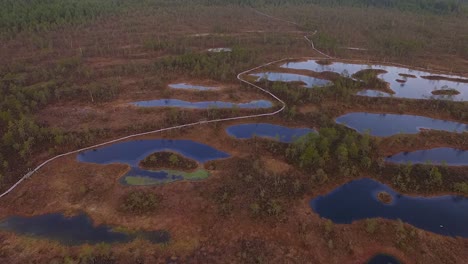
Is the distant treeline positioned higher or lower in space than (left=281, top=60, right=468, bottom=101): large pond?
higher

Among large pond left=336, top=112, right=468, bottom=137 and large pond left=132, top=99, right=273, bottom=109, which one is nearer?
large pond left=336, top=112, right=468, bottom=137

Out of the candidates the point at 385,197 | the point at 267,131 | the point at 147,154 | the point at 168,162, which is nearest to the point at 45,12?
the point at 147,154

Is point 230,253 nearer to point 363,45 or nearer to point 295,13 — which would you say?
point 363,45

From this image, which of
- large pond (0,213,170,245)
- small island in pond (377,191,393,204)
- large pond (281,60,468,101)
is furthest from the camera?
large pond (281,60,468,101)

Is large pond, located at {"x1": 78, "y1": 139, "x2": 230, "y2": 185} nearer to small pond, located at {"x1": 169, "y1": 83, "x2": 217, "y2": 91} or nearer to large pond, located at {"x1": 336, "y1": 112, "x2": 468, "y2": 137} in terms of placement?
small pond, located at {"x1": 169, "y1": 83, "x2": 217, "y2": 91}

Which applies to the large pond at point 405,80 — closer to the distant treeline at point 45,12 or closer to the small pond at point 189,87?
the small pond at point 189,87

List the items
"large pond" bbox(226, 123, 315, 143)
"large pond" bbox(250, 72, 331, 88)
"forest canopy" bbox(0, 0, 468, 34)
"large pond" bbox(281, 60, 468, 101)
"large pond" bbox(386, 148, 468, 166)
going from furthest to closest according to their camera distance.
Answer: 1. "forest canopy" bbox(0, 0, 468, 34)
2. "large pond" bbox(250, 72, 331, 88)
3. "large pond" bbox(281, 60, 468, 101)
4. "large pond" bbox(226, 123, 315, 143)
5. "large pond" bbox(386, 148, 468, 166)

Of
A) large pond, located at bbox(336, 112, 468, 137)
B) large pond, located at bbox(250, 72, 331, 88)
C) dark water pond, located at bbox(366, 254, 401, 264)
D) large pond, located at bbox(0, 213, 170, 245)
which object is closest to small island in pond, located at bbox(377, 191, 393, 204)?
dark water pond, located at bbox(366, 254, 401, 264)
